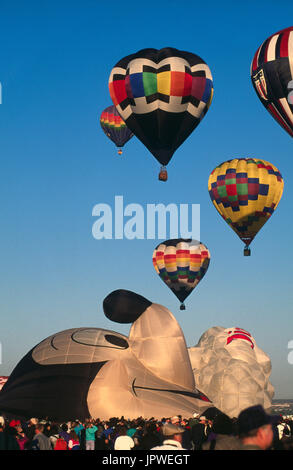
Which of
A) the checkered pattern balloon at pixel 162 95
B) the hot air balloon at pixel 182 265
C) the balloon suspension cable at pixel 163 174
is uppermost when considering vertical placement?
the checkered pattern balloon at pixel 162 95

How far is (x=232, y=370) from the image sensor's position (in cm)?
3494

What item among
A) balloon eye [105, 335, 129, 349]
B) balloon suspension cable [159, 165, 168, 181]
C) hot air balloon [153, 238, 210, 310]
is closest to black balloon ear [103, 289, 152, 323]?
balloon eye [105, 335, 129, 349]

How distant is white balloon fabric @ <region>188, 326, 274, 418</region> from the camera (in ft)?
112

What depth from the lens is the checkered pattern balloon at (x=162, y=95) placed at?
24.2 m

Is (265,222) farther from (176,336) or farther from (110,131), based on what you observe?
(110,131)

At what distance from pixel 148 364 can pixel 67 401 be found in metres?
3.05

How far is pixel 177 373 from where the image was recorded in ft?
77.1

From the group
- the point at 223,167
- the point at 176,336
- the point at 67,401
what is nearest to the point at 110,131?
the point at 223,167

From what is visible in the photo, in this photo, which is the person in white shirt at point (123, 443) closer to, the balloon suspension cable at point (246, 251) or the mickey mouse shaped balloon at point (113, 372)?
the mickey mouse shaped balloon at point (113, 372)

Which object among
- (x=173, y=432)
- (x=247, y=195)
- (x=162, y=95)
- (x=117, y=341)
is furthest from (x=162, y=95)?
(x=173, y=432)

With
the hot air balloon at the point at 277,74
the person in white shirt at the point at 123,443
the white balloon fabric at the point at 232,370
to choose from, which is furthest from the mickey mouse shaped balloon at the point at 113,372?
the person in white shirt at the point at 123,443

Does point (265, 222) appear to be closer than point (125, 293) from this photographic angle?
No

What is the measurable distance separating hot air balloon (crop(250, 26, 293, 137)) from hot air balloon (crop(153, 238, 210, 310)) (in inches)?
475

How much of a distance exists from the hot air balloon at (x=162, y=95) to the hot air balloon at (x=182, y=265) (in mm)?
11726
